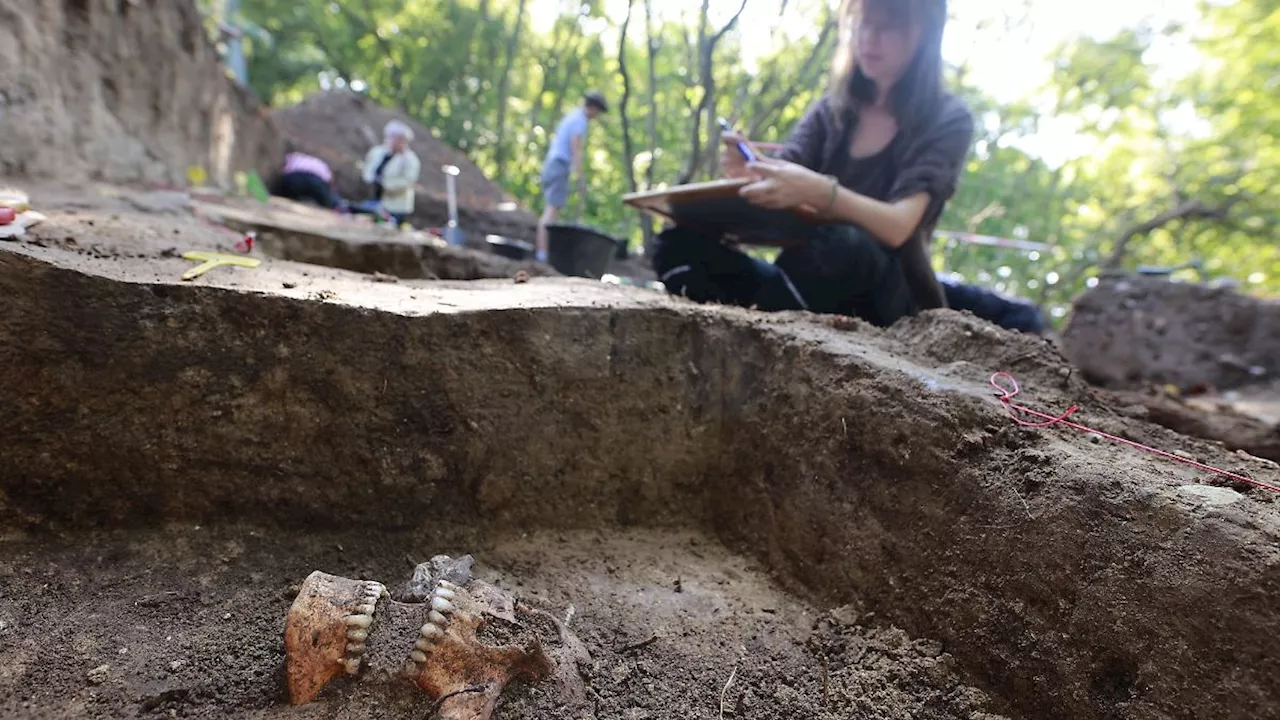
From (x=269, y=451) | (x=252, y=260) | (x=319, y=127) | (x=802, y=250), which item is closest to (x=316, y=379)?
(x=269, y=451)

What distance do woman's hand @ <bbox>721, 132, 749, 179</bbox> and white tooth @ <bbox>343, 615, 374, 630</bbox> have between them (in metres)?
1.97

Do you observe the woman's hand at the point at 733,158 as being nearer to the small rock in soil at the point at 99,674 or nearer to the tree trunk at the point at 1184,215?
the small rock in soil at the point at 99,674

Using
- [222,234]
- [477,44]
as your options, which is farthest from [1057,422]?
[477,44]

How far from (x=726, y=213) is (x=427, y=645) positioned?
1.73 meters

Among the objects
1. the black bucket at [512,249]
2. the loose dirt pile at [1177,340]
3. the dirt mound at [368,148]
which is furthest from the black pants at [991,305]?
the dirt mound at [368,148]

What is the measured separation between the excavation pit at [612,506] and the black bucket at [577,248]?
9.62ft

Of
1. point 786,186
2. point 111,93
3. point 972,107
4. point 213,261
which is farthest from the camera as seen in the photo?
point 972,107

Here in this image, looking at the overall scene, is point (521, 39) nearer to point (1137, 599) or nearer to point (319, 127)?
point (319, 127)

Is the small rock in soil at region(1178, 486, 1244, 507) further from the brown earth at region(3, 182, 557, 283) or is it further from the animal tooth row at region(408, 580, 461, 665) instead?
the brown earth at region(3, 182, 557, 283)

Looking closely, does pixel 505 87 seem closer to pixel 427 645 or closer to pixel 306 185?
pixel 306 185

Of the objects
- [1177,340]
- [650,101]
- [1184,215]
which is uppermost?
[650,101]

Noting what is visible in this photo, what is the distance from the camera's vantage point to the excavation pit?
1124 mm

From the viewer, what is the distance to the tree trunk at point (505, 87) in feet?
37.3

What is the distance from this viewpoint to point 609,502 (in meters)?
1.89
